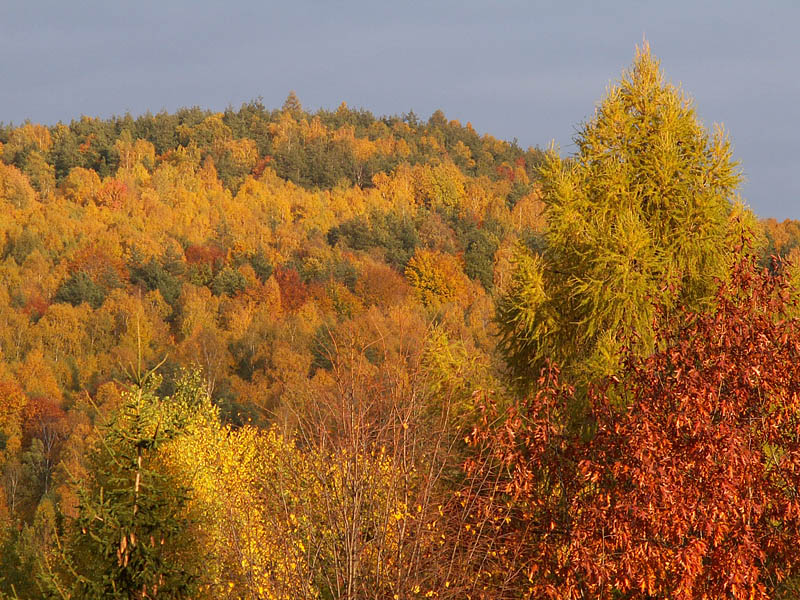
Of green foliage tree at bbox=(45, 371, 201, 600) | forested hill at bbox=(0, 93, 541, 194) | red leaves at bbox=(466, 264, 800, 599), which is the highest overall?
forested hill at bbox=(0, 93, 541, 194)

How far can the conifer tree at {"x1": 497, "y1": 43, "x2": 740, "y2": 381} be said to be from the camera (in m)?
15.2

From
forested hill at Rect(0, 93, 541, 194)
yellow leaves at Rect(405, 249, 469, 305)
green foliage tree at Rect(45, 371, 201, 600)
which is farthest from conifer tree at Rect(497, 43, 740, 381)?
forested hill at Rect(0, 93, 541, 194)

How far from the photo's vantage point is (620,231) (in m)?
15.1

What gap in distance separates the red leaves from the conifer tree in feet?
18.7

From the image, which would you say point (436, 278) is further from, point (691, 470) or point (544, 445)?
point (691, 470)

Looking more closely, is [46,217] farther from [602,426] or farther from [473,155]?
[602,426]

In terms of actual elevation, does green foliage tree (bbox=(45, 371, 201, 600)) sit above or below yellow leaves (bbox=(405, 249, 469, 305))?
below

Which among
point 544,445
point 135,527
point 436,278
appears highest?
point 436,278

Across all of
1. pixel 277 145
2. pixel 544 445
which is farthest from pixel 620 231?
pixel 277 145

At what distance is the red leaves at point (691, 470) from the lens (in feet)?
25.5

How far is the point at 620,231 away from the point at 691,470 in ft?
24.5

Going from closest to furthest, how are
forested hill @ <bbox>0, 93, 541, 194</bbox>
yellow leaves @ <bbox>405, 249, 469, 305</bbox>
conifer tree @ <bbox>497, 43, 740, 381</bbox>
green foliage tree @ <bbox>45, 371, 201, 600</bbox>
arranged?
green foliage tree @ <bbox>45, 371, 201, 600</bbox>, conifer tree @ <bbox>497, 43, 740, 381</bbox>, yellow leaves @ <bbox>405, 249, 469, 305</bbox>, forested hill @ <bbox>0, 93, 541, 194</bbox>

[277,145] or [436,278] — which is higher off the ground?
[277,145]

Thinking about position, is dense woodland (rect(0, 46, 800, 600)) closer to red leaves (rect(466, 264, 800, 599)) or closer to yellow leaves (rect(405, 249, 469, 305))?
red leaves (rect(466, 264, 800, 599))
